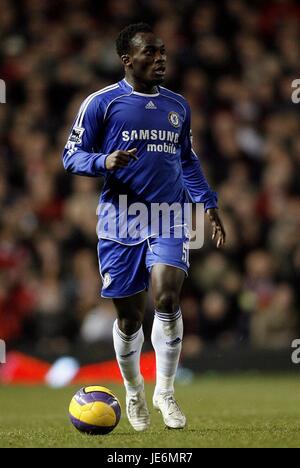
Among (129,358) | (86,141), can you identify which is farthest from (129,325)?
(86,141)

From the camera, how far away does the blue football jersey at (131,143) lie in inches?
268

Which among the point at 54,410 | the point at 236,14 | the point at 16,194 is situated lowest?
the point at 54,410

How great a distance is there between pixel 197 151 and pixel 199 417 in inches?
275

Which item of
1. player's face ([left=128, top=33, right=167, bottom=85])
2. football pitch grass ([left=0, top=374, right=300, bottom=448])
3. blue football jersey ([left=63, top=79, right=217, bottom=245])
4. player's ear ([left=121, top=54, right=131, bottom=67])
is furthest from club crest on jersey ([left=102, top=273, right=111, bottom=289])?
player's ear ([left=121, top=54, right=131, bottom=67])

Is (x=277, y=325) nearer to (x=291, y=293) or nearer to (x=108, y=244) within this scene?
(x=291, y=293)

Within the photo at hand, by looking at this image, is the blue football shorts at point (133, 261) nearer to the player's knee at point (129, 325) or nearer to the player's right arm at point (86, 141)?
the player's knee at point (129, 325)

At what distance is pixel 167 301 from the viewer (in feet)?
21.6

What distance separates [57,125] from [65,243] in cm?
254

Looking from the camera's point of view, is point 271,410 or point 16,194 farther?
point 16,194

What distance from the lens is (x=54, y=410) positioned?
9.06 metres

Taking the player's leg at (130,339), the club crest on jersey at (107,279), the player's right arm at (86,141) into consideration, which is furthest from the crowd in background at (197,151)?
the player's right arm at (86,141)

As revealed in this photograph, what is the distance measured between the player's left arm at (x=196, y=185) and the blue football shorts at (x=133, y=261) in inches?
14.3

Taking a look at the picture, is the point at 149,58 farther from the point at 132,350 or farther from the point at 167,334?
the point at 132,350
